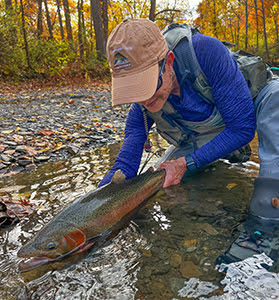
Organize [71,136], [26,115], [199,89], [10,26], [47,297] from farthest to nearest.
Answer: [10,26]
[26,115]
[71,136]
[199,89]
[47,297]

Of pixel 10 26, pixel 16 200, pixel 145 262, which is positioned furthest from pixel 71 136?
pixel 10 26

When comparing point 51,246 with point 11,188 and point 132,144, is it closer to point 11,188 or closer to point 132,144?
point 132,144

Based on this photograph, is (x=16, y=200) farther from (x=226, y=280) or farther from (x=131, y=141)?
(x=226, y=280)

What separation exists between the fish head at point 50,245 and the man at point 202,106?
2.63 feet

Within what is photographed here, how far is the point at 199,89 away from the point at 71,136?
3635mm

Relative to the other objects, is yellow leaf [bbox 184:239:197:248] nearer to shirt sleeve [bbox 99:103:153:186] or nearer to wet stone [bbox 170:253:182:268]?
wet stone [bbox 170:253:182:268]

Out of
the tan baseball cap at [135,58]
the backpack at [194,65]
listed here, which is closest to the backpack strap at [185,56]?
the backpack at [194,65]

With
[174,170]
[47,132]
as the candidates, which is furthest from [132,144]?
[47,132]

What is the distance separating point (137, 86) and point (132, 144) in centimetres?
92

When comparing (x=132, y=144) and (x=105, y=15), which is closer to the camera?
(x=132, y=144)

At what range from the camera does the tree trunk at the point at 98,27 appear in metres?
15.9

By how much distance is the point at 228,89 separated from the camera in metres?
2.42

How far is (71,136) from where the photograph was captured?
5.79 metres

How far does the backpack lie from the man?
46mm
